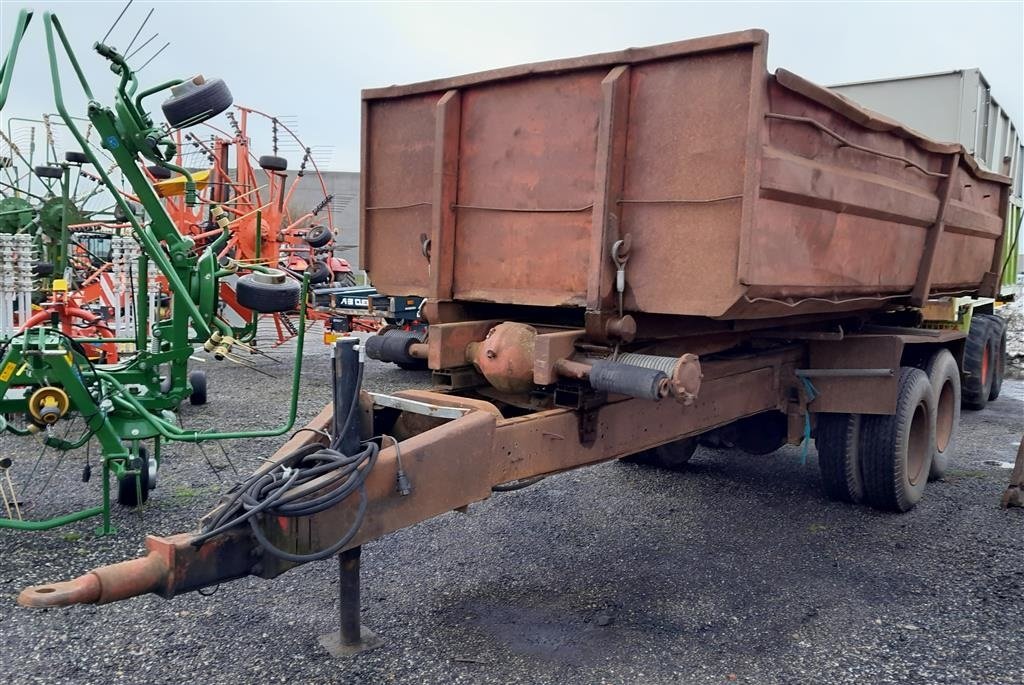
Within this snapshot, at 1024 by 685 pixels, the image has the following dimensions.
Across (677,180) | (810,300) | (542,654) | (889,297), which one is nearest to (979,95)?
(889,297)

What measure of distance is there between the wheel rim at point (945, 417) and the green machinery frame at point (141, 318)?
4388 millimetres

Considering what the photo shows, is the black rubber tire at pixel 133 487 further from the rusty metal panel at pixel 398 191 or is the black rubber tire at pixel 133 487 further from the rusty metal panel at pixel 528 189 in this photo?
the rusty metal panel at pixel 528 189

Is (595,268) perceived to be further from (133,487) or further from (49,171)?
(49,171)

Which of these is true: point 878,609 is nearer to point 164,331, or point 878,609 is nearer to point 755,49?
point 755,49

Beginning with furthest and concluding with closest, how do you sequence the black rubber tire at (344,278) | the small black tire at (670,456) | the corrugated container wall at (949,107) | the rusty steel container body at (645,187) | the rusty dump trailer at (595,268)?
the black rubber tire at (344,278), the corrugated container wall at (949,107), the small black tire at (670,456), the rusty steel container body at (645,187), the rusty dump trailer at (595,268)

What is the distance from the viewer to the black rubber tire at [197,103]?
Answer: 3.81 m

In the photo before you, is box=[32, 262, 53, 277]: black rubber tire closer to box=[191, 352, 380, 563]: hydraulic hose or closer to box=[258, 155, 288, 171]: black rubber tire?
box=[258, 155, 288, 171]: black rubber tire

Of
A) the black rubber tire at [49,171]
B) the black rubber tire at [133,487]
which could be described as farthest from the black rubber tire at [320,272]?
the black rubber tire at [133,487]

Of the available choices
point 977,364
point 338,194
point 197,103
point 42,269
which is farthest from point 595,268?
point 338,194

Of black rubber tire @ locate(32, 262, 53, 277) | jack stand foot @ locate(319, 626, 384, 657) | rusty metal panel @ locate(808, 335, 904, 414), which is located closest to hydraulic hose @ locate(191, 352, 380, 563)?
jack stand foot @ locate(319, 626, 384, 657)

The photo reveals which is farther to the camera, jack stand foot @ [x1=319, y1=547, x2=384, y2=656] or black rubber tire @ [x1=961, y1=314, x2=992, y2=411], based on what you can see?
black rubber tire @ [x1=961, y1=314, x2=992, y2=411]

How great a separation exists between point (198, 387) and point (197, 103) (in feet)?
14.5

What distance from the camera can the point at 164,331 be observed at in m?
4.88

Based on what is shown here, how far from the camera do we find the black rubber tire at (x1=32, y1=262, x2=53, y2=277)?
275 inches
